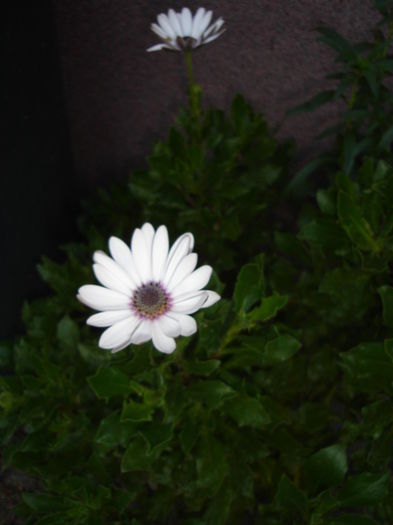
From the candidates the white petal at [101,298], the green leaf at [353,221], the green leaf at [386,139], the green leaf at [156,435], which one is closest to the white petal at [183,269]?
the white petal at [101,298]

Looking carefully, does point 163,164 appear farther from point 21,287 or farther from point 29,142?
point 21,287

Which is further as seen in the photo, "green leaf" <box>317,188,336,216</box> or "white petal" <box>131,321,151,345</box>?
"green leaf" <box>317,188,336,216</box>

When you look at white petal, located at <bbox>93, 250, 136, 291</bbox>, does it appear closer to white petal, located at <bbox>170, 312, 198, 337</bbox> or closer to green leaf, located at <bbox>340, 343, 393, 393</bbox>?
white petal, located at <bbox>170, 312, 198, 337</bbox>

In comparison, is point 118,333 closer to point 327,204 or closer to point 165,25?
point 327,204

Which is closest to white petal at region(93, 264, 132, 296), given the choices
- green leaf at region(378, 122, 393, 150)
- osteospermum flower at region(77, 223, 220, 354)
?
osteospermum flower at region(77, 223, 220, 354)

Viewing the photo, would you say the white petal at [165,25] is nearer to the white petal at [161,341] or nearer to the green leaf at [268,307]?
the green leaf at [268,307]

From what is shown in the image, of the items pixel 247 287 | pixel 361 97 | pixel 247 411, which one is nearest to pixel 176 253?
pixel 247 287

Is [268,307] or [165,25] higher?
[165,25]

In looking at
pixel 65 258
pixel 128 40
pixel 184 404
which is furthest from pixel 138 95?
pixel 184 404
